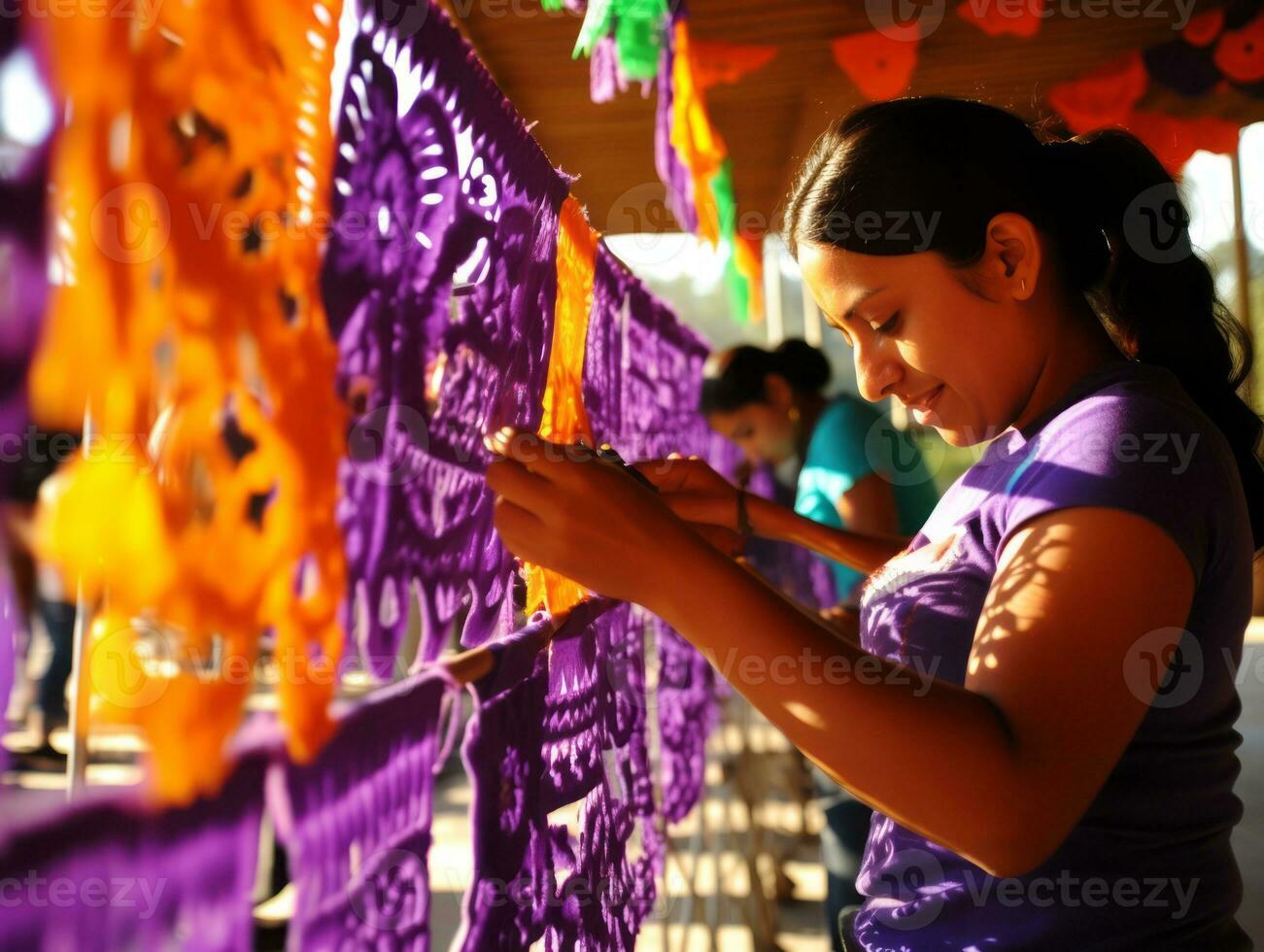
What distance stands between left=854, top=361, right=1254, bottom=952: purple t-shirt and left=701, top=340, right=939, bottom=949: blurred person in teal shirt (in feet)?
1.76

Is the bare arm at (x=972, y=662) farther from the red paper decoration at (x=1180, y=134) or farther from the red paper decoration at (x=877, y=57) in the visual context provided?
the red paper decoration at (x=1180, y=134)

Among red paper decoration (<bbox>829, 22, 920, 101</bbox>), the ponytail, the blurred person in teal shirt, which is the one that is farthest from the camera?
red paper decoration (<bbox>829, 22, 920, 101</bbox>)

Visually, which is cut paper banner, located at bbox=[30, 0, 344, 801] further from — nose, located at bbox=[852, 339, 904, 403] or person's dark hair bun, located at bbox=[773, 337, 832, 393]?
person's dark hair bun, located at bbox=[773, 337, 832, 393]

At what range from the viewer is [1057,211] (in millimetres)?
950

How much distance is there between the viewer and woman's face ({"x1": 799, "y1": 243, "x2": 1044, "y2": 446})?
858 millimetres

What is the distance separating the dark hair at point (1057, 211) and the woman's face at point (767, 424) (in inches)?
68.9

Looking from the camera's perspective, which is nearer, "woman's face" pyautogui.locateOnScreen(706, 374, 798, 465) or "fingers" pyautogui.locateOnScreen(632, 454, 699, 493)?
"fingers" pyautogui.locateOnScreen(632, 454, 699, 493)

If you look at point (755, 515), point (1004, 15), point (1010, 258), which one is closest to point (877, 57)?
point (1004, 15)

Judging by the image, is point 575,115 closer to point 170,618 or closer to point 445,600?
point 445,600

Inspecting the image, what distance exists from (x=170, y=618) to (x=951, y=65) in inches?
102

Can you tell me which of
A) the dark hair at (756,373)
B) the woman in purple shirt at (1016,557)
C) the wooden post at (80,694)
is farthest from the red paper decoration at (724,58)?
the wooden post at (80,694)

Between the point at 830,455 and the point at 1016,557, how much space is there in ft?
4.80

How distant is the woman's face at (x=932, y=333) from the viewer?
86 centimetres

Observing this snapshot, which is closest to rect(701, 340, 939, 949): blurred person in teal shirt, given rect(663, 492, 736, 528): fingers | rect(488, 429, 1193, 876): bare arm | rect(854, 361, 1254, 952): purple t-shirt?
rect(663, 492, 736, 528): fingers
